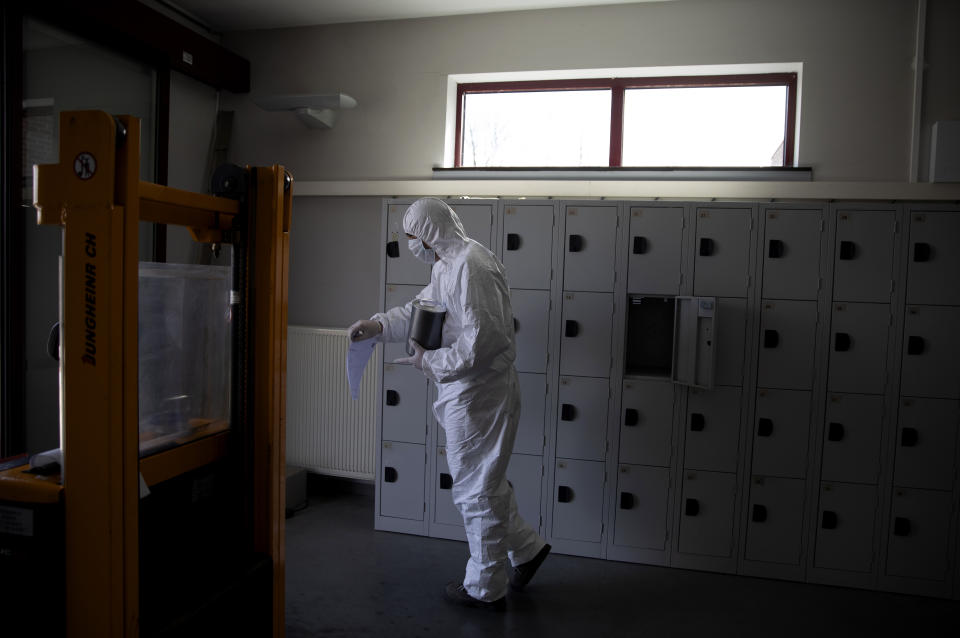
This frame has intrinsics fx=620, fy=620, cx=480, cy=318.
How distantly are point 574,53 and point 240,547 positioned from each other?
3.19 m

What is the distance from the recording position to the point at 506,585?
8.85 ft

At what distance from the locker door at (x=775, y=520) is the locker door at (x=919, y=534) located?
1.40ft

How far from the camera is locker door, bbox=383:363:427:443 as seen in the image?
3371 mm

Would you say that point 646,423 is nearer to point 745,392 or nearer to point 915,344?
point 745,392

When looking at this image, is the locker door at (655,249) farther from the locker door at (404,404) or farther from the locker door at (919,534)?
the locker door at (919,534)

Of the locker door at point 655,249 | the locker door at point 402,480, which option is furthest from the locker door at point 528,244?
the locker door at point 402,480

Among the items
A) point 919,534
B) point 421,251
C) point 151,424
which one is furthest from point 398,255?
point 919,534

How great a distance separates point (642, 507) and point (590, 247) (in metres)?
1.36

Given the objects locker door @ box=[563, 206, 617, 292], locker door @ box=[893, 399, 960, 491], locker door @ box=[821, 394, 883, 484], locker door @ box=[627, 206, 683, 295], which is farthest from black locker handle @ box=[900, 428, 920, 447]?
locker door @ box=[563, 206, 617, 292]

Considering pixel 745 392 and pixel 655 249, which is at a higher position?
pixel 655 249

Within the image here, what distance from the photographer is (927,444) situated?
2.95 metres

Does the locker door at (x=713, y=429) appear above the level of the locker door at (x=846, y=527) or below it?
above

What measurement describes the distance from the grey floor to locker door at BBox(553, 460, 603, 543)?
14 cm

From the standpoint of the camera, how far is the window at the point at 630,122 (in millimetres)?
3607
